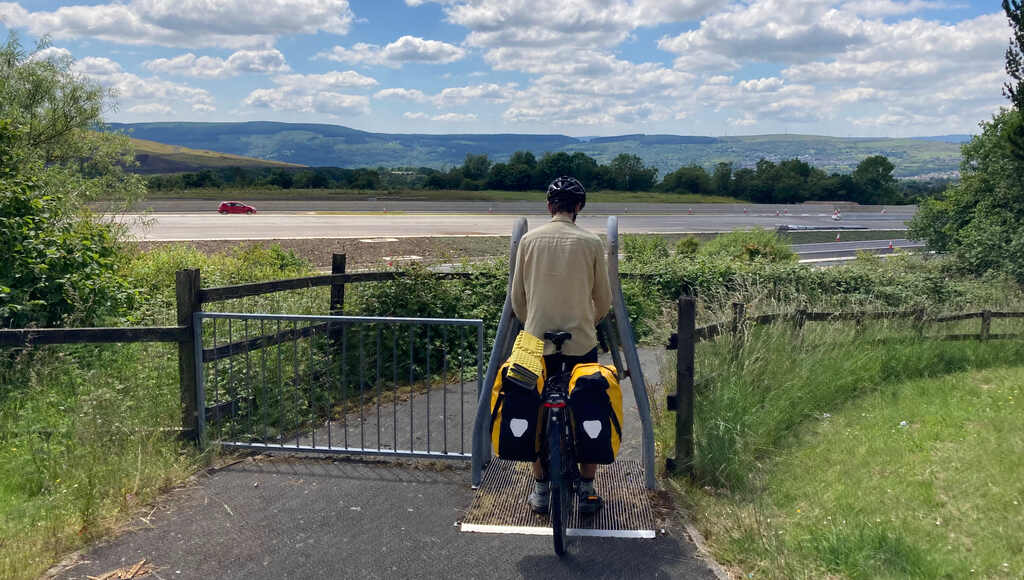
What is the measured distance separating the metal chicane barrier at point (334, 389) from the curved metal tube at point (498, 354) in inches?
17.0

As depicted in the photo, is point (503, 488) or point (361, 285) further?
point (361, 285)

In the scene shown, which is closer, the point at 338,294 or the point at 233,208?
the point at 338,294

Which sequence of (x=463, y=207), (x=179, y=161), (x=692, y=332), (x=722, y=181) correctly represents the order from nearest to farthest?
(x=692, y=332) < (x=463, y=207) < (x=722, y=181) < (x=179, y=161)

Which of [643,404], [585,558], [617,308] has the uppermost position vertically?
[617,308]

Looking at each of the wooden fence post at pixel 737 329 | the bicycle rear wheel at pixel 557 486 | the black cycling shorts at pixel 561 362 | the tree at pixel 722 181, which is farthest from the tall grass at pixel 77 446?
the tree at pixel 722 181

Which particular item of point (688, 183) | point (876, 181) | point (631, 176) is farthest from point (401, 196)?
point (876, 181)

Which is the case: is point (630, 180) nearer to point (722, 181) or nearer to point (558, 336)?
point (722, 181)

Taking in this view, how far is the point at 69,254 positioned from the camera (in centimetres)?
902

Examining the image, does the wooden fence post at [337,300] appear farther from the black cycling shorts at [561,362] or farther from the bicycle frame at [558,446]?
the bicycle frame at [558,446]

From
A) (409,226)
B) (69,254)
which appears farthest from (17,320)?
(409,226)

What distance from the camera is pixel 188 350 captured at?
6.18 meters

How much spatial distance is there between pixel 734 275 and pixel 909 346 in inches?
154

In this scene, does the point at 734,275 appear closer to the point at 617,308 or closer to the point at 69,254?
the point at 617,308

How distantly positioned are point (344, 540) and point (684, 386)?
2719 mm
